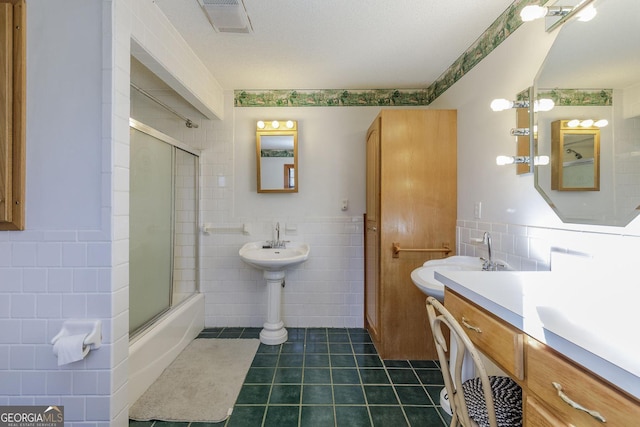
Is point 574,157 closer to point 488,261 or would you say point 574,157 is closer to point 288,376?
point 488,261

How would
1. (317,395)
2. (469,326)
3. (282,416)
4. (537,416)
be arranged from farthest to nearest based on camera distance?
(317,395) < (282,416) < (469,326) < (537,416)

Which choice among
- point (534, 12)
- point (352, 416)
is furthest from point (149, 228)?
point (534, 12)

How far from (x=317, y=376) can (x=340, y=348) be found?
0.45 metres

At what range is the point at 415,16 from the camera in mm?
1706

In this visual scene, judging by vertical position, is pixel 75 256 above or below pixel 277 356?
above

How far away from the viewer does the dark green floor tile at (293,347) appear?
7.71 ft

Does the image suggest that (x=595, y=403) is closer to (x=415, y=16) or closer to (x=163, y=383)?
(x=415, y=16)

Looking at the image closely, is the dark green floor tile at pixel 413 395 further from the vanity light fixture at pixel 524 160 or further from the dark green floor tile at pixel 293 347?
the vanity light fixture at pixel 524 160

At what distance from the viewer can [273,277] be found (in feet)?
8.27

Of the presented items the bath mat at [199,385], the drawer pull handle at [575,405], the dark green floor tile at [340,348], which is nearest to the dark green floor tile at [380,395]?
the dark green floor tile at [340,348]

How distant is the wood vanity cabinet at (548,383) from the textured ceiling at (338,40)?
171cm

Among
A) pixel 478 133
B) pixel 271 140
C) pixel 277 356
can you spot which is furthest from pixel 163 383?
pixel 478 133

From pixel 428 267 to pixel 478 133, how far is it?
99cm

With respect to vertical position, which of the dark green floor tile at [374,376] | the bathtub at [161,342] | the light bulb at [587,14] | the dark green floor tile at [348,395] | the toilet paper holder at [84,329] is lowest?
the dark green floor tile at [348,395]
